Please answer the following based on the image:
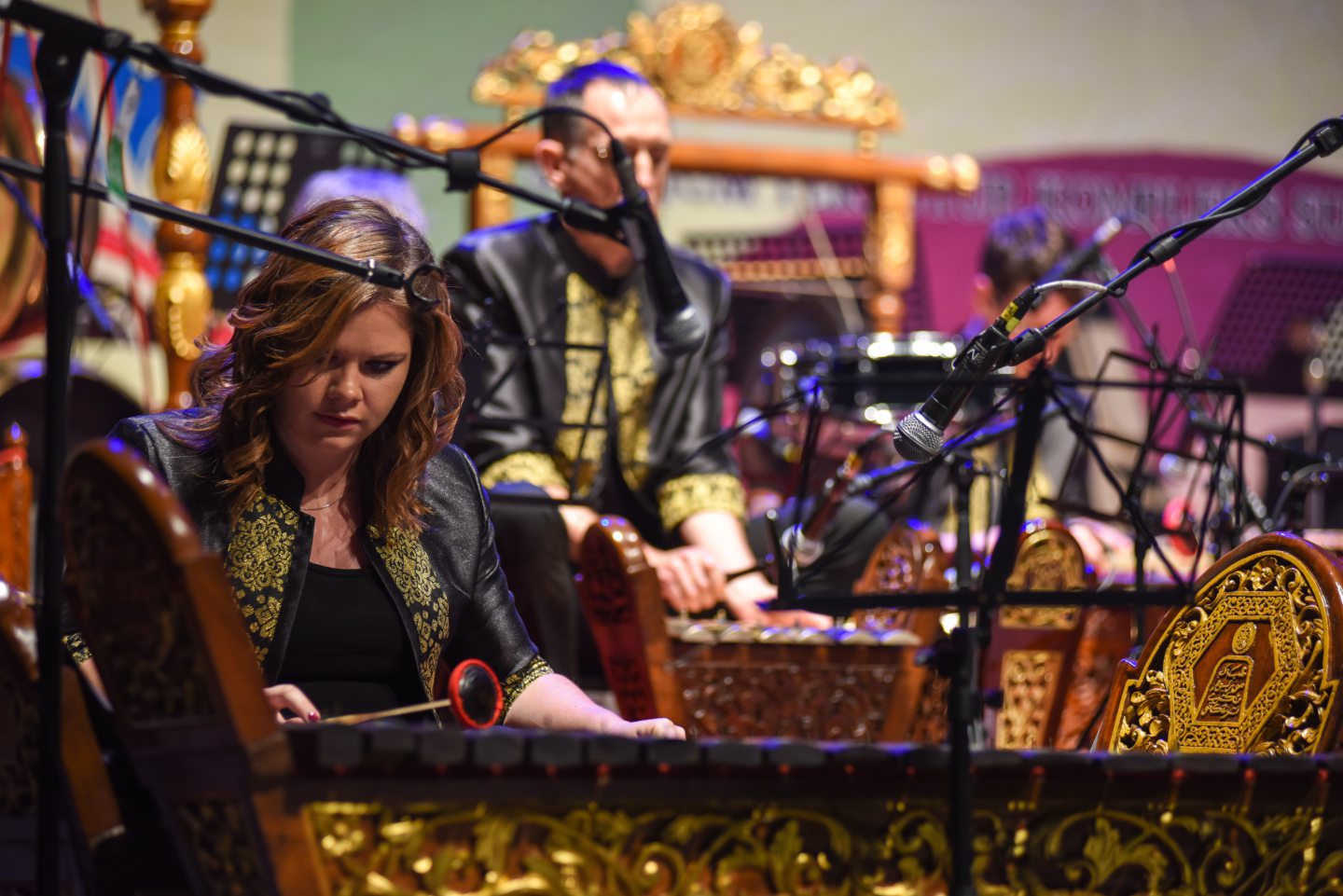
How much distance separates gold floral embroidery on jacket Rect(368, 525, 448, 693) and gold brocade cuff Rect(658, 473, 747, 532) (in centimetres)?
151

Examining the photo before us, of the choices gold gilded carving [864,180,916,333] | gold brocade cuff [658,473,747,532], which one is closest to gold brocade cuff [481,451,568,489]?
gold brocade cuff [658,473,747,532]

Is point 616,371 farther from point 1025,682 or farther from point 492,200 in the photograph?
point 492,200

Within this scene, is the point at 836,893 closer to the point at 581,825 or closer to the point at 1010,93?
the point at 581,825

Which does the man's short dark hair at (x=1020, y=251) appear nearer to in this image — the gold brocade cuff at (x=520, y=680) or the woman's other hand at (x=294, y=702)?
the gold brocade cuff at (x=520, y=680)

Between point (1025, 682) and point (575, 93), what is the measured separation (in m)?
1.76

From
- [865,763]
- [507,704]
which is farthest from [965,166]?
→ [865,763]

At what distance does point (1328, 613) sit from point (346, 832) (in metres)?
1.21

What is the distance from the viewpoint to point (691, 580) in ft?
10.6

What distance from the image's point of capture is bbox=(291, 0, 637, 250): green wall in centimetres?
650

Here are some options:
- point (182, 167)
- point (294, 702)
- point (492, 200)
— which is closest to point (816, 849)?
point (294, 702)

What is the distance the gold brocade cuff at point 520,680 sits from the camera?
2.25 meters

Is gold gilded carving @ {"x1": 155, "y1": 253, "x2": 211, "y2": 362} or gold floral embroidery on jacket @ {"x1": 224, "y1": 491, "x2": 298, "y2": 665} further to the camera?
gold gilded carving @ {"x1": 155, "y1": 253, "x2": 211, "y2": 362}

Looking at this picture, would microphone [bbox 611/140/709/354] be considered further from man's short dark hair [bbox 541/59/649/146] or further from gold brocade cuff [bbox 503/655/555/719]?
man's short dark hair [bbox 541/59/649/146]

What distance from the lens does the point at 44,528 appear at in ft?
5.12
